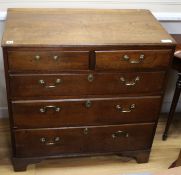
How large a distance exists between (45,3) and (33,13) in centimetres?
17

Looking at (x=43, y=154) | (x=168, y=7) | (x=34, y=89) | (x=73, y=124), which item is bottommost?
(x=43, y=154)

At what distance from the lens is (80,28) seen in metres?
1.53

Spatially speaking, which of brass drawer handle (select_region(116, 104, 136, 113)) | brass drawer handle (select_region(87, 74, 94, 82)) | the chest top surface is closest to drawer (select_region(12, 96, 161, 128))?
brass drawer handle (select_region(116, 104, 136, 113))

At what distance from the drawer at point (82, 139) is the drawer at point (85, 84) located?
9.0 inches

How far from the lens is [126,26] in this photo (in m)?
1.58

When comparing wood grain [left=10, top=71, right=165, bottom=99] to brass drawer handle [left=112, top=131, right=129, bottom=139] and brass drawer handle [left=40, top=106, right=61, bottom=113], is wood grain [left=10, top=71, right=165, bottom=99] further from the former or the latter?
A: brass drawer handle [left=112, top=131, right=129, bottom=139]

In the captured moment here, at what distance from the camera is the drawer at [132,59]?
1.44 metres

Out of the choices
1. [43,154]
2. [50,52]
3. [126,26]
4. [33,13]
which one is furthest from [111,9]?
[43,154]

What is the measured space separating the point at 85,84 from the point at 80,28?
26cm

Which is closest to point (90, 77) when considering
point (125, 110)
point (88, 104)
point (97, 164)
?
point (88, 104)

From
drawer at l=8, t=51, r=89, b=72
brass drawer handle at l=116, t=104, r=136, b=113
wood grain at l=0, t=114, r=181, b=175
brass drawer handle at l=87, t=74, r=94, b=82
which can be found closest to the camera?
drawer at l=8, t=51, r=89, b=72

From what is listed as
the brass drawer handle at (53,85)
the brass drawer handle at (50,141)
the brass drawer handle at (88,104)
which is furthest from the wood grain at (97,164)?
the brass drawer handle at (53,85)

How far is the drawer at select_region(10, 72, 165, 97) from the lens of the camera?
147 cm

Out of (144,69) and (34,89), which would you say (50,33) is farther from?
(144,69)
